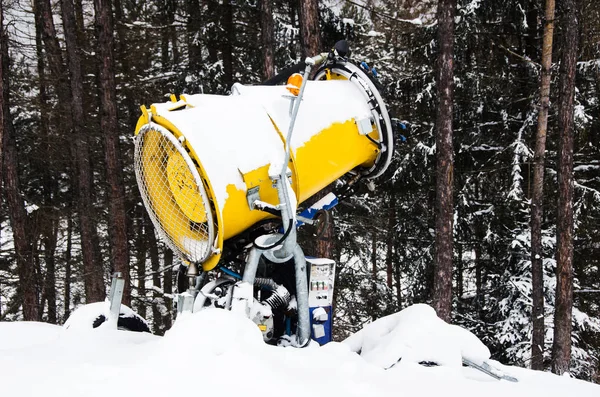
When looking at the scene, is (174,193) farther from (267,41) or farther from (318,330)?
(267,41)

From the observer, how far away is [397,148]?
12148mm

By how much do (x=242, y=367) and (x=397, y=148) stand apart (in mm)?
10689

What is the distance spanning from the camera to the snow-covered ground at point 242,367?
6.06 feet

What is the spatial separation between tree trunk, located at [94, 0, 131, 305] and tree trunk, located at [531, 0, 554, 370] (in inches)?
306

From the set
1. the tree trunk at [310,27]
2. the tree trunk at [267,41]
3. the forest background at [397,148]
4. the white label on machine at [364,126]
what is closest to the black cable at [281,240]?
the white label on machine at [364,126]

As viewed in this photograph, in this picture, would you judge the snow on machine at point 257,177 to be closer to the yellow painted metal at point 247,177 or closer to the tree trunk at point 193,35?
the yellow painted metal at point 247,177

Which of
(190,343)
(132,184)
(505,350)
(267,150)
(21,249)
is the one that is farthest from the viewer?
(132,184)

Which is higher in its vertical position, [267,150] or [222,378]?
[267,150]

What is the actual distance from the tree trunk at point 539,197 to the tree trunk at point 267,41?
17.0 feet

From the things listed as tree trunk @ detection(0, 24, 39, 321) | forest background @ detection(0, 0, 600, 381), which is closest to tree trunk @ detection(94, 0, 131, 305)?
forest background @ detection(0, 0, 600, 381)

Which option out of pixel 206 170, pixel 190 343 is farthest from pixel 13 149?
pixel 190 343

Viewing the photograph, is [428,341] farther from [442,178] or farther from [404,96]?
[404,96]

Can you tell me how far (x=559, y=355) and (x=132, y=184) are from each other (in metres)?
9.72

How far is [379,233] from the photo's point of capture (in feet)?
42.9
